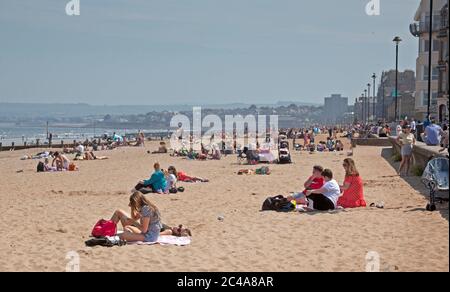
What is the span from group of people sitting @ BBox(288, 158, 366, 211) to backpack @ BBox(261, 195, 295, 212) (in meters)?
0.15

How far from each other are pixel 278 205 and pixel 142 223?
349 cm

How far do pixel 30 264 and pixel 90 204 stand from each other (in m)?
6.07

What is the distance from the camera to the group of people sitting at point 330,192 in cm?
1205

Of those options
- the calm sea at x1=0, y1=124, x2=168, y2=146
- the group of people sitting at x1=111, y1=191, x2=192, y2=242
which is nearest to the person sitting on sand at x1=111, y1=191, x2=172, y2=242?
the group of people sitting at x1=111, y1=191, x2=192, y2=242

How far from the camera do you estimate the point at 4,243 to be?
9766 mm

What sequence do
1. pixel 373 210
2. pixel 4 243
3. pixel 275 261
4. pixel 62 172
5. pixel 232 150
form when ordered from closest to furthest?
pixel 275 261
pixel 4 243
pixel 373 210
pixel 62 172
pixel 232 150

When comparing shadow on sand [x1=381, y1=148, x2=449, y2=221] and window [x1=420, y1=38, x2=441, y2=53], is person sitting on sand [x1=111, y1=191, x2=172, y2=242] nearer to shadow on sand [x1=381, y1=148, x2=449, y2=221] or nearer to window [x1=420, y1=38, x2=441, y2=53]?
shadow on sand [x1=381, y1=148, x2=449, y2=221]

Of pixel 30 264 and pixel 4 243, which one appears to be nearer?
pixel 30 264

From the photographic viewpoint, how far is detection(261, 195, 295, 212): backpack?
1226cm

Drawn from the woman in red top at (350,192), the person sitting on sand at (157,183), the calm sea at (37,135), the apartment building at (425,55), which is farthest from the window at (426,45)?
the calm sea at (37,135)

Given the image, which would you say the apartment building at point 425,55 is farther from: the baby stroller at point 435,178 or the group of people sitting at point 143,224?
the group of people sitting at point 143,224
